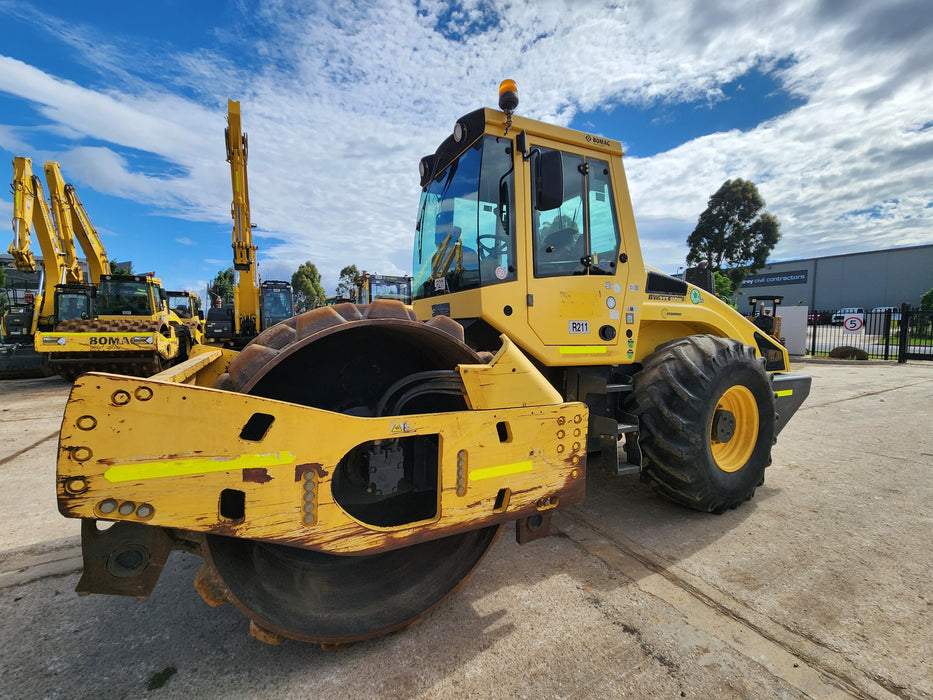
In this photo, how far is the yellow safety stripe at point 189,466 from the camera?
1.30 m

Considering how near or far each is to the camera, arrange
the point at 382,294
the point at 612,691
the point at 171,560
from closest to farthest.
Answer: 1. the point at 612,691
2. the point at 171,560
3. the point at 382,294

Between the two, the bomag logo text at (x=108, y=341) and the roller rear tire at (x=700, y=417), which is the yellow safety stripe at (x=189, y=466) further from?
the bomag logo text at (x=108, y=341)

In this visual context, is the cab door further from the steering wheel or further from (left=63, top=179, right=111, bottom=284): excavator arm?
(left=63, top=179, right=111, bottom=284): excavator arm

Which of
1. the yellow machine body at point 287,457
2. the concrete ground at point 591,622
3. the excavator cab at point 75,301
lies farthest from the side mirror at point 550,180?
the excavator cab at point 75,301

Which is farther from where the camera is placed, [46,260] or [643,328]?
[46,260]

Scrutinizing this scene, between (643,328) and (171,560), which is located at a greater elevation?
(643,328)

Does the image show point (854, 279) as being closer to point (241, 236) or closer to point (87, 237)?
point (241, 236)

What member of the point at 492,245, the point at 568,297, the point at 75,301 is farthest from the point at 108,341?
the point at 568,297

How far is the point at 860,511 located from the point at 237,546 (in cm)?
416

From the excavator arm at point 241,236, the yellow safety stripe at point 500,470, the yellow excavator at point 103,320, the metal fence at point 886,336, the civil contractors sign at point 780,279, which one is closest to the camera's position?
the yellow safety stripe at point 500,470

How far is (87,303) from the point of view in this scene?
11.6 m

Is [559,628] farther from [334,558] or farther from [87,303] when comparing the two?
[87,303]

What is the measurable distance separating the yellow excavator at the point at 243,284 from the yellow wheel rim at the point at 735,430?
13065 millimetres

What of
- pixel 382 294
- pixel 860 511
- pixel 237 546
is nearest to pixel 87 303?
pixel 382 294
